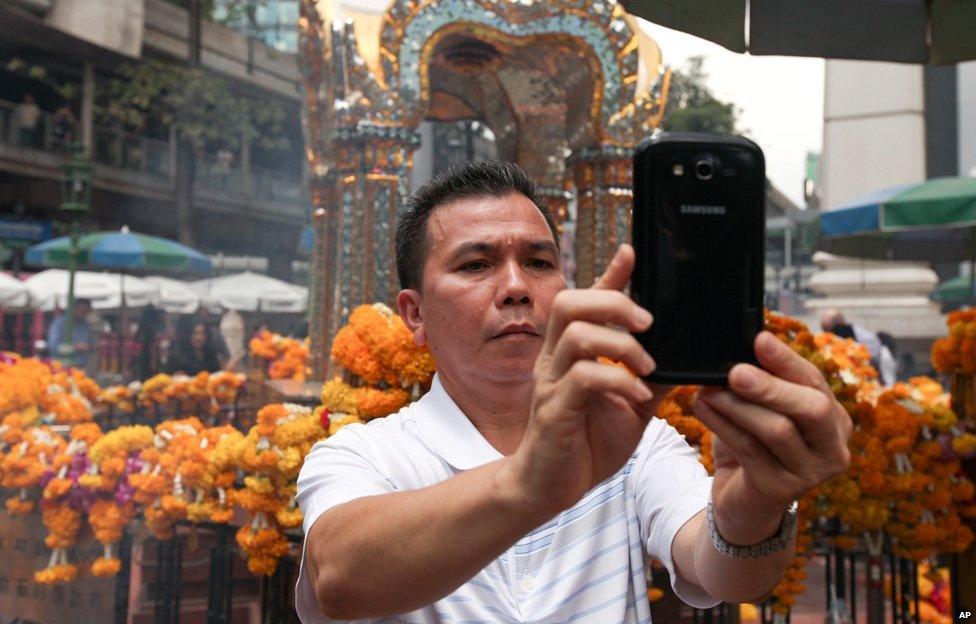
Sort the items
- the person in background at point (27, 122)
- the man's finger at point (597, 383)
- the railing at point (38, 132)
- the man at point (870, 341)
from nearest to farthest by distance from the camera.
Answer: the man's finger at point (597, 383) < the man at point (870, 341) < the railing at point (38, 132) < the person in background at point (27, 122)

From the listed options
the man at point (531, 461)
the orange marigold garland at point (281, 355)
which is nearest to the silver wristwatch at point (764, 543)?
the man at point (531, 461)

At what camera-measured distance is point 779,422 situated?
2.95ft

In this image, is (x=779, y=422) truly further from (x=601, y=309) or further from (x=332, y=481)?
(x=332, y=481)

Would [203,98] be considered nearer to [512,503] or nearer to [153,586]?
[153,586]

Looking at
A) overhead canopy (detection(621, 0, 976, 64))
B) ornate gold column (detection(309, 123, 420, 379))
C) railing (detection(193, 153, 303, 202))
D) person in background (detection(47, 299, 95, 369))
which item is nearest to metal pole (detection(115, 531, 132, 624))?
ornate gold column (detection(309, 123, 420, 379))

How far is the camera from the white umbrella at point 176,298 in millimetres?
17109

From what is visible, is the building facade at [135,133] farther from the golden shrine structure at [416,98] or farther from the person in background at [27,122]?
the golden shrine structure at [416,98]

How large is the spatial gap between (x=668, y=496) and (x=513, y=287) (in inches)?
17.0

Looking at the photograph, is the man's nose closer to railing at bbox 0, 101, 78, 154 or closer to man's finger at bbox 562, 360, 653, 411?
man's finger at bbox 562, 360, 653, 411

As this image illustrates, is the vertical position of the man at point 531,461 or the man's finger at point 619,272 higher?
the man's finger at point 619,272

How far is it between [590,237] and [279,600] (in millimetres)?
3677

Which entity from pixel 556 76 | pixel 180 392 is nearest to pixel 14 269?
pixel 180 392

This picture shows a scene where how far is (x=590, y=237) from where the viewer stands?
640 cm

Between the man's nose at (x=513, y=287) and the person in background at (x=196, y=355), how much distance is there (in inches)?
375
